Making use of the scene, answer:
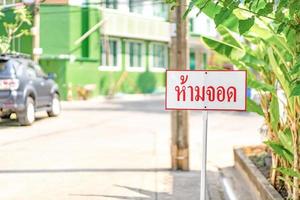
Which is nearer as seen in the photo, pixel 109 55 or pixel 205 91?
pixel 205 91

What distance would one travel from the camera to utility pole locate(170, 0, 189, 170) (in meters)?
9.95

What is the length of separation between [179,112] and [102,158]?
2.07m

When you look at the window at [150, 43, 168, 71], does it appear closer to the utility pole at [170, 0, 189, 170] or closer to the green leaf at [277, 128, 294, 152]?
the utility pole at [170, 0, 189, 170]

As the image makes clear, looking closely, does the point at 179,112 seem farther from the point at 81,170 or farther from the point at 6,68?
the point at 6,68

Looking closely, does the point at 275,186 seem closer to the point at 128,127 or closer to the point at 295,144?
the point at 295,144

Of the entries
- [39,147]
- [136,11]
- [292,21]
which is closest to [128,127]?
[39,147]

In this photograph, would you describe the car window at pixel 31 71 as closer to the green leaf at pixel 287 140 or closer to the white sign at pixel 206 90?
the green leaf at pixel 287 140

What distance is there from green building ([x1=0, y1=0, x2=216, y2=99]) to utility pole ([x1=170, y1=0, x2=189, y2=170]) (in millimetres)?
151

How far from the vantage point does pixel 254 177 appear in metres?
8.62

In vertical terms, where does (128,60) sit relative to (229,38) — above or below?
below

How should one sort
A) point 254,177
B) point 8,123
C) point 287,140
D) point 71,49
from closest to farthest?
point 287,140
point 254,177
point 8,123
point 71,49

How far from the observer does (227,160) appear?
40.0 feet

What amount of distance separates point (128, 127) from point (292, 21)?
12.0 meters

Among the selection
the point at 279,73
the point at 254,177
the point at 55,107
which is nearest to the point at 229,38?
the point at 279,73
